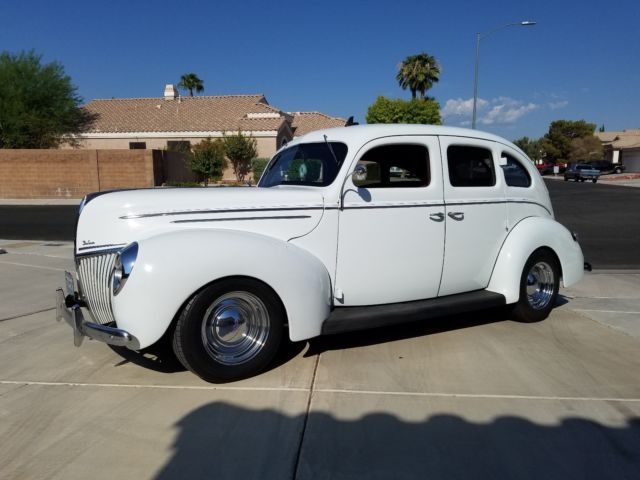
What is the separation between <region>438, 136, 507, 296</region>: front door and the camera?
180 inches

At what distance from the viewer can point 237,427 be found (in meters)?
3.13

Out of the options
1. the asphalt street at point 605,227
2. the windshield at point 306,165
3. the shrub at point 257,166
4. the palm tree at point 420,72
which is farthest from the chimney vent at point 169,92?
the windshield at point 306,165

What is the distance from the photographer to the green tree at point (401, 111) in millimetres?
37812

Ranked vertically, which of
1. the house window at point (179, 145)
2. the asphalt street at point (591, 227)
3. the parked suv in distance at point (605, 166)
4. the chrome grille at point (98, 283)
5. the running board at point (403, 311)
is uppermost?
the house window at point (179, 145)

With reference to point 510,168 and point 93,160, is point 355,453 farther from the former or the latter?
point 93,160

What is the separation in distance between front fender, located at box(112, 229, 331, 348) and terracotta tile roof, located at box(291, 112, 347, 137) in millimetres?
37013

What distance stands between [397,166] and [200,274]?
2124mm

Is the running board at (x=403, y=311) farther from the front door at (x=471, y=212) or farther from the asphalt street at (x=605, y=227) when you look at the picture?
the asphalt street at (x=605, y=227)

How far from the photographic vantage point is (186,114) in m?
35.7

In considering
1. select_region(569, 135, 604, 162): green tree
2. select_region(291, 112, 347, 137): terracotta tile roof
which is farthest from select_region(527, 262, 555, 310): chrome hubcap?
select_region(569, 135, 604, 162): green tree

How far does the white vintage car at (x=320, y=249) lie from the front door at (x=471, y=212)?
1 centimetres

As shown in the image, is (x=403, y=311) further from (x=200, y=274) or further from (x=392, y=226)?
(x=200, y=274)

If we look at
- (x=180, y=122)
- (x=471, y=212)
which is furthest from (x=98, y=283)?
(x=180, y=122)

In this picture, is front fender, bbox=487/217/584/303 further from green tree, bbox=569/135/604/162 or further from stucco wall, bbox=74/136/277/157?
green tree, bbox=569/135/604/162
